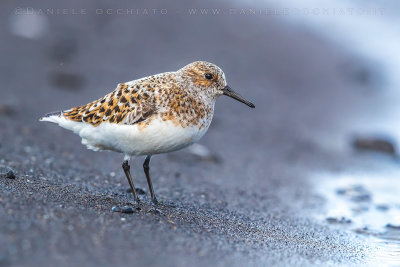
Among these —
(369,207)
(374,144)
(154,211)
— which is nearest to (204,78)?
(154,211)

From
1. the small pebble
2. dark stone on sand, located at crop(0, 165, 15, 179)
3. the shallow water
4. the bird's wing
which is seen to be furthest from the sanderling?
the shallow water

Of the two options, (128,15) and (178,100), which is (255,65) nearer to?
(128,15)

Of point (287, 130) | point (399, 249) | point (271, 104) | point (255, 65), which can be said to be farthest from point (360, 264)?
point (255, 65)

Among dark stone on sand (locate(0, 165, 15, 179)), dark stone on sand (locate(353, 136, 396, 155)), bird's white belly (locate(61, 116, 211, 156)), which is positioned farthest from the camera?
dark stone on sand (locate(353, 136, 396, 155))

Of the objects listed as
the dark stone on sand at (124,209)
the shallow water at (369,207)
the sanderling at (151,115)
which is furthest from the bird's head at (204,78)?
the shallow water at (369,207)

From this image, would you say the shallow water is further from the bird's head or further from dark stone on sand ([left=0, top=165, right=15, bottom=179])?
dark stone on sand ([left=0, top=165, right=15, bottom=179])

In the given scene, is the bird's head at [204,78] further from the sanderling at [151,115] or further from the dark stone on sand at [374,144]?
the dark stone on sand at [374,144]

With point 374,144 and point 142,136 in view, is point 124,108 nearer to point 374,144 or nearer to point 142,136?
point 142,136
